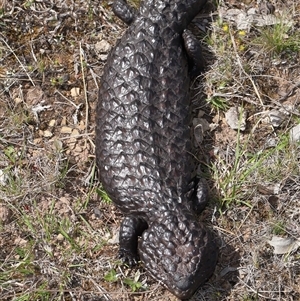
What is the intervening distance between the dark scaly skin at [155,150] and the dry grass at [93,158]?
1.03 feet

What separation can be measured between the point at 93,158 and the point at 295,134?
1790mm

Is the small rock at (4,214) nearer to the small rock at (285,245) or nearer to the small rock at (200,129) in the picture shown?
the small rock at (200,129)

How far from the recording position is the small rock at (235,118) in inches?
247

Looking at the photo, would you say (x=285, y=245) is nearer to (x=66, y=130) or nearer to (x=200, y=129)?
(x=200, y=129)

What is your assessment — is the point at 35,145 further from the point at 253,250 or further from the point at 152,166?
the point at 253,250

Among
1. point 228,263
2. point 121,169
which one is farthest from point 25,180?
point 228,263

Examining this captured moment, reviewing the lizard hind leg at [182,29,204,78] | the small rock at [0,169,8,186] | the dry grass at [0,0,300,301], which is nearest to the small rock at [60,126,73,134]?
the dry grass at [0,0,300,301]

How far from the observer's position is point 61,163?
620 cm

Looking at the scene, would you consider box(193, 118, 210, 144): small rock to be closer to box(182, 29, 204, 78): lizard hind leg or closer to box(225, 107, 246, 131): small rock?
box(225, 107, 246, 131): small rock

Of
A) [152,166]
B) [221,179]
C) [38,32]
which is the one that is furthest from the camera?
[38,32]

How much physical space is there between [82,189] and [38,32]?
1.62 metres

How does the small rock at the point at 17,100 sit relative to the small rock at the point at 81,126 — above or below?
above

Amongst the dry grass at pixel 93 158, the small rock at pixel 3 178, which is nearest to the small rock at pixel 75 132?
the dry grass at pixel 93 158

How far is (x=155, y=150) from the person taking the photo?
5.68 meters
